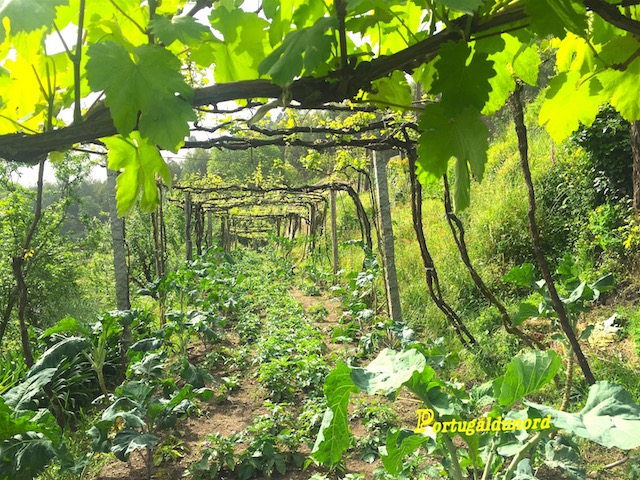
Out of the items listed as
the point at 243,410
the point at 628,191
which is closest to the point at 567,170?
the point at 628,191

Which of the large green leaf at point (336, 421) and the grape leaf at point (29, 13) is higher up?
the grape leaf at point (29, 13)

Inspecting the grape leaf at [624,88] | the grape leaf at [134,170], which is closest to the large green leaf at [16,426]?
the grape leaf at [134,170]

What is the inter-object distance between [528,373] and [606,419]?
0.30 metres

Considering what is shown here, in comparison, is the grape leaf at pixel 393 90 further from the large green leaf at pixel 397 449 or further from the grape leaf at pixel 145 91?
the large green leaf at pixel 397 449

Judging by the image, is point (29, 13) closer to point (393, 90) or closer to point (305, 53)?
point (305, 53)

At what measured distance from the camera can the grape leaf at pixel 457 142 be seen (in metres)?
0.66

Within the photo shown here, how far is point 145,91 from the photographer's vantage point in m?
0.56

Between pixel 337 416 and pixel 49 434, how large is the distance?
5.82 feet

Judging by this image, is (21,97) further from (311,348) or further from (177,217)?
(177,217)

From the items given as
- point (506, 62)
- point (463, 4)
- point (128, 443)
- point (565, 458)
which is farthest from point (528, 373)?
point (128, 443)

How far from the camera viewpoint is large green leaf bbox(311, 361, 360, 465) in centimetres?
117

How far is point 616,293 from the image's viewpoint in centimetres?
510

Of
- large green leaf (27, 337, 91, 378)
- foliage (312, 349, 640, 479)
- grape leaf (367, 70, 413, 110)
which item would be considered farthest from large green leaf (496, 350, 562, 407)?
large green leaf (27, 337, 91, 378)

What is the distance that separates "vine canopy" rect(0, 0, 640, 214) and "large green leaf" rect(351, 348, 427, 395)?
2.29 feet
